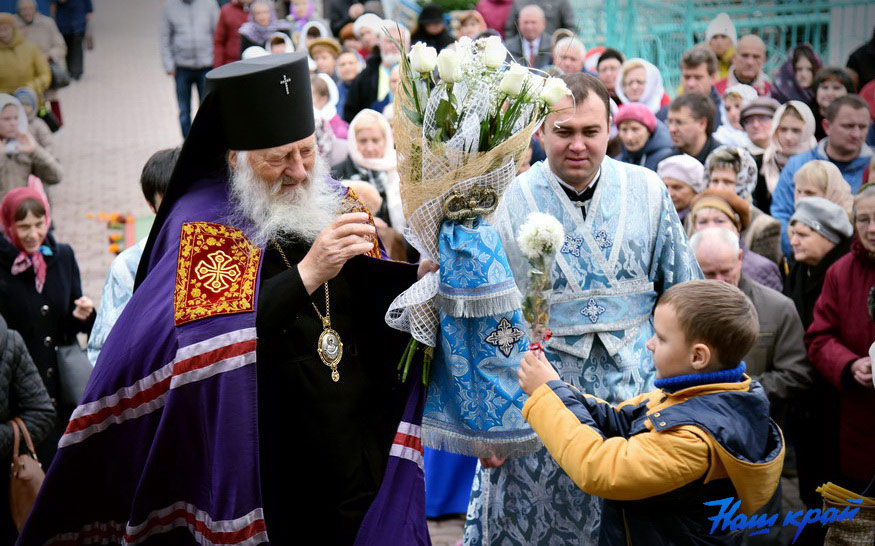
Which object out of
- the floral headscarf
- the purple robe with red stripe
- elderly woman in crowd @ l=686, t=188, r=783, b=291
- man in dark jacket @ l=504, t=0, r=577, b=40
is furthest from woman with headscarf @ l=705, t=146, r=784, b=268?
man in dark jacket @ l=504, t=0, r=577, b=40

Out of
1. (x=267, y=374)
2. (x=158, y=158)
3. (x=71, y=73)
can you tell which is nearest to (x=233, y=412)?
(x=267, y=374)

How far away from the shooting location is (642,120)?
7.89m

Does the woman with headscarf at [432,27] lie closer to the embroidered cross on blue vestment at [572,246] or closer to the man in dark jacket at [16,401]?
the man in dark jacket at [16,401]

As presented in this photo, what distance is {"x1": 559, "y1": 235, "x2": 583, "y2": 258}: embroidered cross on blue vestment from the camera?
4.06 meters

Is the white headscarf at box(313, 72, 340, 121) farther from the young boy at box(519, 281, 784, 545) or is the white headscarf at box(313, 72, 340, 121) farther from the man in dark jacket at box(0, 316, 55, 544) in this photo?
the young boy at box(519, 281, 784, 545)

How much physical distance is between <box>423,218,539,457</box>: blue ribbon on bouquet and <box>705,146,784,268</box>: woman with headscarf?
10.2 ft

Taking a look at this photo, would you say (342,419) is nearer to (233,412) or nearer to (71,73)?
(233,412)

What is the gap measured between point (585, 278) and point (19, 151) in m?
7.79

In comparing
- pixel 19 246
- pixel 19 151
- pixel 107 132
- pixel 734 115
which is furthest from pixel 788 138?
pixel 107 132

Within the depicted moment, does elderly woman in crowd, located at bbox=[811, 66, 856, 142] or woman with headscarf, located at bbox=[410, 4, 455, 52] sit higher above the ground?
woman with headscarf, located at bbox=[410, 4, 455, 52]

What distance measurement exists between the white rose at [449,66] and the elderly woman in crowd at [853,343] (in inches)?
97.7

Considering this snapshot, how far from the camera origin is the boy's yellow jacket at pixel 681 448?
2.95 m

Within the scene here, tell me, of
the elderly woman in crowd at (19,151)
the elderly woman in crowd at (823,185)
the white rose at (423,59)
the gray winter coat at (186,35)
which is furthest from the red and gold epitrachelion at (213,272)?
the gray winter coat at (186,35)

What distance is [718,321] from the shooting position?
301cm
